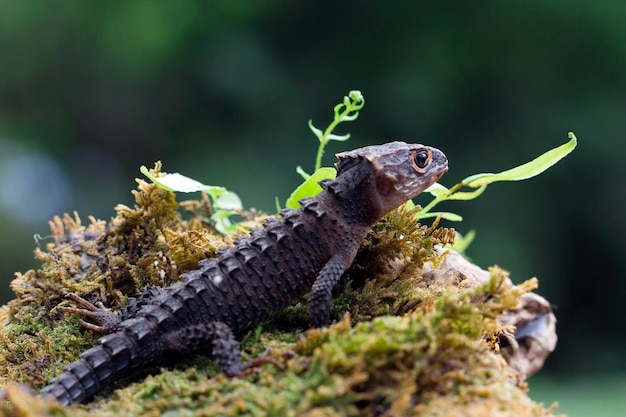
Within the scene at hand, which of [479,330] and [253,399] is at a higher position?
[253,399]

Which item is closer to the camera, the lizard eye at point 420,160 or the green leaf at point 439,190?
the lizard eye at point 420,160

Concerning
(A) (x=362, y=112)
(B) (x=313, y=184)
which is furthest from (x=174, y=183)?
(A) (x=362, y=112)

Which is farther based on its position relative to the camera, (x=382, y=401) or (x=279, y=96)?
(x=279, y=96)

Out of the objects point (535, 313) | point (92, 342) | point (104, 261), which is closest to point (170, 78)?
point (104, 261)

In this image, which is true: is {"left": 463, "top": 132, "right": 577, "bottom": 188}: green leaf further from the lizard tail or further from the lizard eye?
the lizard tail

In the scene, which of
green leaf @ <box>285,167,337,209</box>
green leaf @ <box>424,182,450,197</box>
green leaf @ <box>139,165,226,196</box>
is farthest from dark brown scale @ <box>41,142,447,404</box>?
green leaf @ <box>139,165,226,196</box>

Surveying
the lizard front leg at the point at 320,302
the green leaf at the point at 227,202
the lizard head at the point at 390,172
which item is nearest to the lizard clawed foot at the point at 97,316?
the lizard front leg at the point at 320,302

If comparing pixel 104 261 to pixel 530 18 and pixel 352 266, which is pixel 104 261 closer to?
pixel 352 266

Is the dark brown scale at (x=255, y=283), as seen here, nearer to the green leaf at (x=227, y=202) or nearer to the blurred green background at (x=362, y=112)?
the green leaf at (x=227, y=202)
